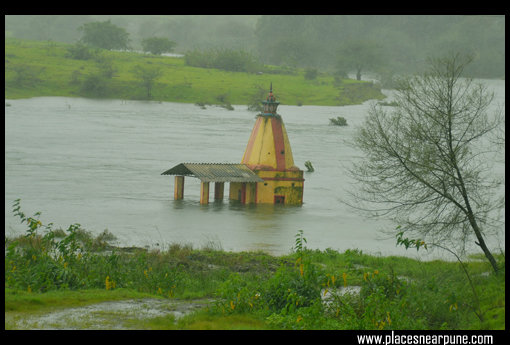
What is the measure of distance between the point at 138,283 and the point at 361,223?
49.7 ft

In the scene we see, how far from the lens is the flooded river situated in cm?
2088

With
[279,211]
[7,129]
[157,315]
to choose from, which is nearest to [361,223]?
[279,211]

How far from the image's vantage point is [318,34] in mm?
88312

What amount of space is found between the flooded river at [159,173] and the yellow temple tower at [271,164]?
1.71ft

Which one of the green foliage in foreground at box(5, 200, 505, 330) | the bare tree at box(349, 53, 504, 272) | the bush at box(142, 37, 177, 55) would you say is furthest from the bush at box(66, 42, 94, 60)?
the green foliage in foreground at box(5, 200, 505, 330)

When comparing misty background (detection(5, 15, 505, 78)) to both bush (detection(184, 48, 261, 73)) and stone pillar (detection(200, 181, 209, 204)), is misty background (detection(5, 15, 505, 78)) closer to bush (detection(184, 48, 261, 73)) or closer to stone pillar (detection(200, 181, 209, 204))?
bush (detection(184, 48, 261, 73))

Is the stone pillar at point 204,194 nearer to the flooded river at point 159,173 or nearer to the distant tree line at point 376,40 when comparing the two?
the flooded river at point 159,173

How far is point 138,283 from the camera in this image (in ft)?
35.1

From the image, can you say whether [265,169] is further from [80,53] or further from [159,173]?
[80,53]

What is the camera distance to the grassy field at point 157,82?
60438 millimetres

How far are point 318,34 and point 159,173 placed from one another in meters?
55.1
